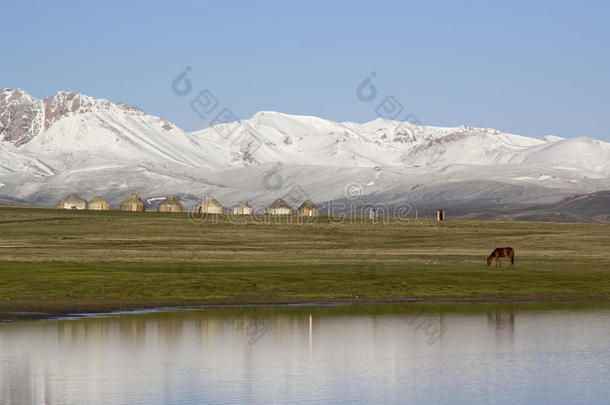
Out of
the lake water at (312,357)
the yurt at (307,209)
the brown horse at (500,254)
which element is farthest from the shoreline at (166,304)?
the yurt at (307,209)

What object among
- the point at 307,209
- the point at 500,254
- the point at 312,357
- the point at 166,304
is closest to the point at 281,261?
the point at 500,254

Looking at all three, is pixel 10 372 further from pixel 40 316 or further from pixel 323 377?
pixel 40 316

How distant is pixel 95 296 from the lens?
50969 mm

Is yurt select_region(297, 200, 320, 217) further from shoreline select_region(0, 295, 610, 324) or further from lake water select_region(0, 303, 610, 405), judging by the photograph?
lake water select_region(0, 303, 610, 405)

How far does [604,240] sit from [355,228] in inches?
1081

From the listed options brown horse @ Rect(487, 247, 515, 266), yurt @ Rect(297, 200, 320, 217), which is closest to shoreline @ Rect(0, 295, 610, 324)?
brown horse @ Rect(487, 247, 515, 266)

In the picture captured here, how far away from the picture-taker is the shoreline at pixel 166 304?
149 ft

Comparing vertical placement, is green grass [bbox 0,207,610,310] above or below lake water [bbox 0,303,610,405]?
above

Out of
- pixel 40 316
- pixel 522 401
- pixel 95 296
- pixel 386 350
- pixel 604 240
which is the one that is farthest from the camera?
pixel 604 240

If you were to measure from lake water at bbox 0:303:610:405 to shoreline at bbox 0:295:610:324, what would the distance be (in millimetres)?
1921

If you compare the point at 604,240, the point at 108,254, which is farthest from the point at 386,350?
the point at 604,240

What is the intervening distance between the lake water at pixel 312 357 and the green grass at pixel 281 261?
707cm

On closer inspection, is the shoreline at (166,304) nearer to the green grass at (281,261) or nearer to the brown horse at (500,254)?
the green grass at (281,261)

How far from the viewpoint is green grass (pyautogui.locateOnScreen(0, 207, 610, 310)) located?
53.3 m
